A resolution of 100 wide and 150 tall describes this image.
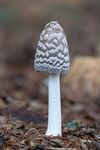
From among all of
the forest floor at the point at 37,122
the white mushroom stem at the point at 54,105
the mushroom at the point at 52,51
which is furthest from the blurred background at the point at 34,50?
the mushroom at the point at 52,51

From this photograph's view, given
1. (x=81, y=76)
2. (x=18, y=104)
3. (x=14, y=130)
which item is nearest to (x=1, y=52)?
(x=81, y=76)

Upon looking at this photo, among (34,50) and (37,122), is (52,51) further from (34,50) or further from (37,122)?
Result: (34,50)

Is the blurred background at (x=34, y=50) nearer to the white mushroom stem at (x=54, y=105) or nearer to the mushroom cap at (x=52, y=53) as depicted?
the white mushroom stem at (x=54, y=105)

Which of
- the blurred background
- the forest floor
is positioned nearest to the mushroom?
the forest floor

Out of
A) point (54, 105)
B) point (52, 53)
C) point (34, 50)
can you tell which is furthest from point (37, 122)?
point (34, 50)

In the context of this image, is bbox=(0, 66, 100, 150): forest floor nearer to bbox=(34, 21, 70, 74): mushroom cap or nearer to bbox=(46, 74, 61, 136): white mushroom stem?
bbox=(46, 74, 61, 136): white mushroom stem

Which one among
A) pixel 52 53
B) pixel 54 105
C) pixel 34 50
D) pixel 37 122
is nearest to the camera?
pixel 52 53

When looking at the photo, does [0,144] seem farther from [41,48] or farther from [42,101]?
[42,101]
